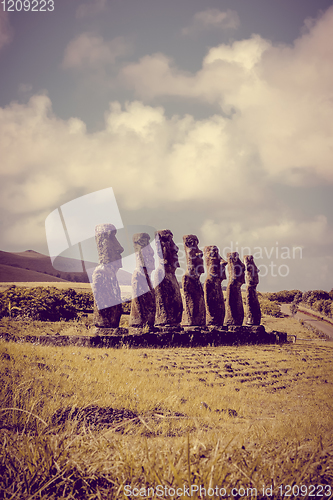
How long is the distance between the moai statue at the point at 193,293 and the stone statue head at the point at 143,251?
187 centimetres

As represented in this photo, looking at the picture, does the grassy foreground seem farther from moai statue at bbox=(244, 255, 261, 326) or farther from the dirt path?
the dirt path

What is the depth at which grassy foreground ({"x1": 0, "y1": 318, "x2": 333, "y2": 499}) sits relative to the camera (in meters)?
1.63

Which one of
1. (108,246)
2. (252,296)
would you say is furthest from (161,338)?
(252,296)

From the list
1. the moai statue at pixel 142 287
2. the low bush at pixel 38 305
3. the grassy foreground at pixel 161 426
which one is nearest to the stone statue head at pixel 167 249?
the moai statue at pixel 142 287

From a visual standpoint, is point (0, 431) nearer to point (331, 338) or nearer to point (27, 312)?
point (27, 312)

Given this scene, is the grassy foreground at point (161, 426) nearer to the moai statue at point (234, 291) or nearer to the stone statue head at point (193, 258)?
the stone statue head at point (193, 258)

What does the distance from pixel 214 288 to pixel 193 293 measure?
3.91 ft

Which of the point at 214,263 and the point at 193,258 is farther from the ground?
the point at 193,258

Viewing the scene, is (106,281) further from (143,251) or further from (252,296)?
(252,296)

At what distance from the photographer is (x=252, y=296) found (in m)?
15.2

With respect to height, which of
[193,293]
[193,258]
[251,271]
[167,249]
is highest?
[167,249]

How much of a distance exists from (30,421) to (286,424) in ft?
7.72

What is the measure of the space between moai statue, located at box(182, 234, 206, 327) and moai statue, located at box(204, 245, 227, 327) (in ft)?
2.39

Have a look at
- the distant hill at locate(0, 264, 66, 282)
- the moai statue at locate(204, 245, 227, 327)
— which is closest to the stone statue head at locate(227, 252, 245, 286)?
the moai statue at locate(204, 245, 227, 327)
